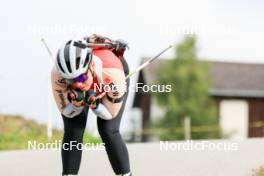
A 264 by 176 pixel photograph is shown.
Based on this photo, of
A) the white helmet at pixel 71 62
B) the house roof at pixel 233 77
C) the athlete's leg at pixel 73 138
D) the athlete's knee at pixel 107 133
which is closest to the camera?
the white helmet at pixel 71 62

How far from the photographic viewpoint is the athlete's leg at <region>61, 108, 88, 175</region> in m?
6.73

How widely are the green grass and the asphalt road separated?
7.82 ft

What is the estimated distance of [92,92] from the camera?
6289mm

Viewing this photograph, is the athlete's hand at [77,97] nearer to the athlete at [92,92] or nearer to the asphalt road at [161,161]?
the athlete at [92,92]

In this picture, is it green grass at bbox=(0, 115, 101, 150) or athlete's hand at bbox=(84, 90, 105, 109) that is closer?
athlete's hand at bbox=(84, 90, 105, 109)

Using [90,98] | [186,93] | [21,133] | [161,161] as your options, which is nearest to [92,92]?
[90,98]

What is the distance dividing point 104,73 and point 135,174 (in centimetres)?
333

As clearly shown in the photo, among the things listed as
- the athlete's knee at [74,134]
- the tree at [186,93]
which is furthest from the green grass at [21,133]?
the tree at [186,93]

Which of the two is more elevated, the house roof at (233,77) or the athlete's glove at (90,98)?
the athlete's glove at (90,98)

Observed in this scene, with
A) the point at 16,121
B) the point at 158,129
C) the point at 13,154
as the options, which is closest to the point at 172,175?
the point at 13,154

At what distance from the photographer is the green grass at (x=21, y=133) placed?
1542cm

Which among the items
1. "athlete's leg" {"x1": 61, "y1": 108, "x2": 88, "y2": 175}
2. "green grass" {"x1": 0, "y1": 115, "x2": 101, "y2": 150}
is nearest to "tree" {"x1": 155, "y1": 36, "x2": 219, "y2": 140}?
"green grass" {"x1": 0, "y1": 115, "x2": 101, "y2": 150}

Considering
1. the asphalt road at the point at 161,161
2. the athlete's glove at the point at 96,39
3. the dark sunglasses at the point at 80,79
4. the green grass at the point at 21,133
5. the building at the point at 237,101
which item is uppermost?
the athlete's glove at the point at 96,39

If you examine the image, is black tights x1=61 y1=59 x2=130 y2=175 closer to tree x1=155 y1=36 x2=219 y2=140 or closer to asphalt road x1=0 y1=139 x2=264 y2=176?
asphalt road x1=0 y1=139 x2=264 y2=176
